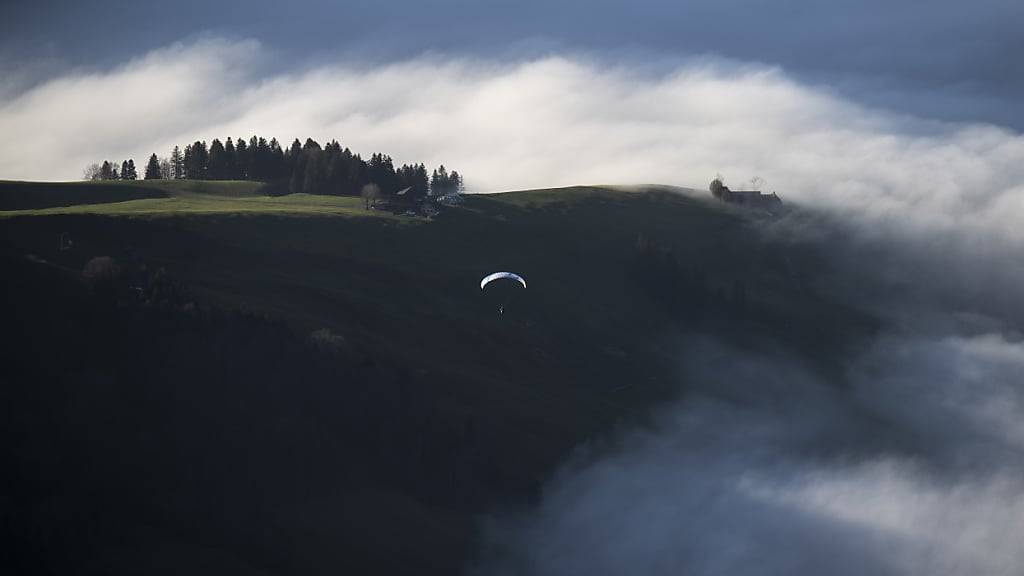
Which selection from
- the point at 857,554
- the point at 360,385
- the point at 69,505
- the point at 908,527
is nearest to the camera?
the point at 69,505

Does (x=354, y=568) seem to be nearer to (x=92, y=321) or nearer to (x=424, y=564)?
(x=424, y=564)

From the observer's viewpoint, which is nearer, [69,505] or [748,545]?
[69,505]

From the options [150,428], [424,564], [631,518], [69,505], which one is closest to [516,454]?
[631,518]

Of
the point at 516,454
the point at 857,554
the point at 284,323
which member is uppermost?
the point at 284,323

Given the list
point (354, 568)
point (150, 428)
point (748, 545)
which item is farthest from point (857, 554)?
point (150, 428)

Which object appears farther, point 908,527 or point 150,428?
point 908,527

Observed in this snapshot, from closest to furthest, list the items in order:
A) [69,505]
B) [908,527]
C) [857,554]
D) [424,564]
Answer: [69,505] → [424,564] → [857,554] → [908,527]

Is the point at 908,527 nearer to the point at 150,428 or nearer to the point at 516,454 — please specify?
the point at 516,454

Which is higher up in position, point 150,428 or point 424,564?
point 150,428

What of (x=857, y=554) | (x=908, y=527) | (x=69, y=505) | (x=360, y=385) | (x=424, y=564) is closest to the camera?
(x=69, y=505)
